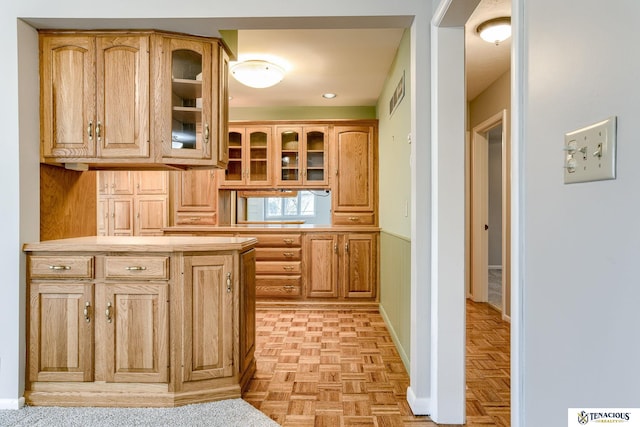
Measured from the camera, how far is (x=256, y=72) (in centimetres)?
358

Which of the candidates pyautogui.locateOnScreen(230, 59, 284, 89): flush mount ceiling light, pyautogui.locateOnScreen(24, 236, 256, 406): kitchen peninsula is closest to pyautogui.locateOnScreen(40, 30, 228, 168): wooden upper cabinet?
pyautogui.locateOnScreen(24, 236, 256, 406): kitchen peninsula

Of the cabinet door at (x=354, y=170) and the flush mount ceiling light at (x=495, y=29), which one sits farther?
the cabinet door at (x=354, y=170)

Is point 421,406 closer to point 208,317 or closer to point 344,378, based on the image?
point 344,378

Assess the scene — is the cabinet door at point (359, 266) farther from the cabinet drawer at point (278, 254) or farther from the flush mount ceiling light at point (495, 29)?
the flush mount ceiling light at point (495, 29)

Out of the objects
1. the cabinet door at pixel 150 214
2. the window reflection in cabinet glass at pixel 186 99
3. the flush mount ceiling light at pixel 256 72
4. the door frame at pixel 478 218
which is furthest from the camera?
the cabinet door at pixel 150 214

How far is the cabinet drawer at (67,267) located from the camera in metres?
2.22

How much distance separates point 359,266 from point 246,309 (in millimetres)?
2303

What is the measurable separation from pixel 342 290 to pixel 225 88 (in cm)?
275

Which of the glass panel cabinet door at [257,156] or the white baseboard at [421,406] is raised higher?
the glass panel cabinet door at [257,156]

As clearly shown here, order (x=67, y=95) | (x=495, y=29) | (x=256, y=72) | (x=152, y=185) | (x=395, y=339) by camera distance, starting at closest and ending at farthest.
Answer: (x=67, y=95), (x=495, y=29), (x=395, y=339), (x=256, y=72), (x=152, y=185)
